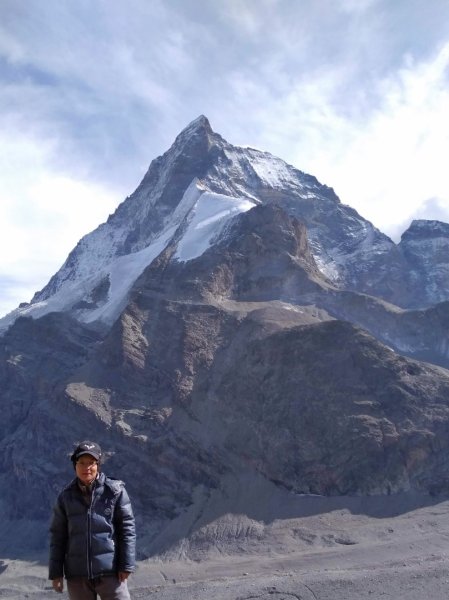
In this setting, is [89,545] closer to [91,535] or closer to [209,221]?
[91,535]

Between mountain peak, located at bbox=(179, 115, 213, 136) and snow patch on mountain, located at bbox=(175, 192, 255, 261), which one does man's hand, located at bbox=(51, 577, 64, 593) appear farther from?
mountain peak, located at bbox=(179, 115, 213, 136)

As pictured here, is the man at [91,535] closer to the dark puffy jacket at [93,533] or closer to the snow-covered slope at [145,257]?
the dark puffy jacket at [93,533]

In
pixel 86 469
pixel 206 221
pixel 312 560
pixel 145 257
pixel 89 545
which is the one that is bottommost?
pixel 312 560

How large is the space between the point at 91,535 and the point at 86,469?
824 mm

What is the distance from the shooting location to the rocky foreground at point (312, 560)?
1859 inches

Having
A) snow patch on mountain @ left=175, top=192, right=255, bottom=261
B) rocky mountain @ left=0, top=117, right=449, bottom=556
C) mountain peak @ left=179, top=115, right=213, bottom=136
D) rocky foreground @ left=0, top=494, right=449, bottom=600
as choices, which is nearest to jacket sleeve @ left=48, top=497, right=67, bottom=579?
rocky foreground @ left=0, top=494, right=449, bottom=600

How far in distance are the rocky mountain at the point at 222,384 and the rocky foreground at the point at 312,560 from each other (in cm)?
302

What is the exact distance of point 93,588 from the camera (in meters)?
8.83

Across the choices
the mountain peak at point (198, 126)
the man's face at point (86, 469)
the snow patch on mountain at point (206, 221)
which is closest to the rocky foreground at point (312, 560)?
the man's face at point (86, 469)

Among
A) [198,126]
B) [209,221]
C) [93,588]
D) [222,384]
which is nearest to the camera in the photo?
[93,588]

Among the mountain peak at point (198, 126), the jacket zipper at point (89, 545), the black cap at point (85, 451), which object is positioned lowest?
the jacket zipper at point (89, 545)

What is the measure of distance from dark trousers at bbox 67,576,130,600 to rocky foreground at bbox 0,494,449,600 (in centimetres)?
4011

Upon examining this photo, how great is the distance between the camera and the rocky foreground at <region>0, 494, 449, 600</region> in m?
47.2

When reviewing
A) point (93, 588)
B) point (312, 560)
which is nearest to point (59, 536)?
point (93, 588)
